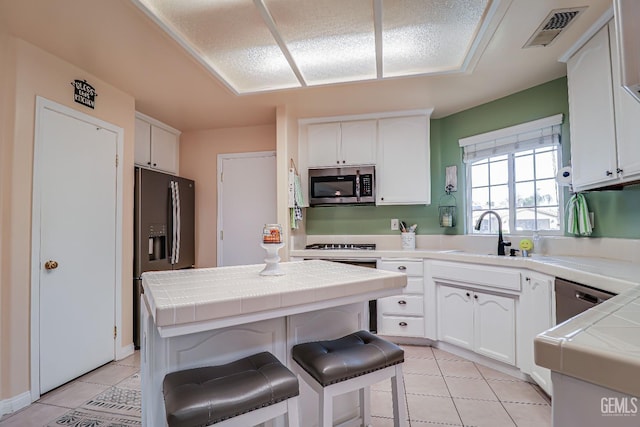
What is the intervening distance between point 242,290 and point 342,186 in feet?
7.60

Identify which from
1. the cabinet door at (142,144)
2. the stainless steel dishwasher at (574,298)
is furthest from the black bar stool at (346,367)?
the cabinet door at (142,144)

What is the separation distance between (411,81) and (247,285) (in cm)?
222

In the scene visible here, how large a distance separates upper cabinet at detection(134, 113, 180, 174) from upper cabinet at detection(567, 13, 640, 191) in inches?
155

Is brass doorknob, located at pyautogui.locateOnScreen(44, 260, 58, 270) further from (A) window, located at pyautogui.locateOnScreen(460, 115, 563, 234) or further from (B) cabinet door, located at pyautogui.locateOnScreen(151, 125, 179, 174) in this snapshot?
(A) window, located at pyautogui.locateOnScreen(460, 115, 563, 234)

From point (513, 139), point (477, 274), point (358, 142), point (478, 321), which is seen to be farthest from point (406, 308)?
point (513, 139)

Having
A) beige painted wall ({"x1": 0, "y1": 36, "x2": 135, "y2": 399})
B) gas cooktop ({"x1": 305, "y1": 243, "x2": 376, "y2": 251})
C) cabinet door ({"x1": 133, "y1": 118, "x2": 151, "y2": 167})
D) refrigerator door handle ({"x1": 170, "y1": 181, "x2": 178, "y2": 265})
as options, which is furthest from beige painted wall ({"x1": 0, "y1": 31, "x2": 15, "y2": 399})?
gas cooktop ({"x1": 305, "y1": 243, "x2": 376, "y2": 251})

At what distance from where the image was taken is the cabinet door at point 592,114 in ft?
6.03

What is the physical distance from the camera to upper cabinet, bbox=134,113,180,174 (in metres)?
3.28

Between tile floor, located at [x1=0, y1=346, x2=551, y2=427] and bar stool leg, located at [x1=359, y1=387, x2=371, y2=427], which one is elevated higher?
bar stool leg, located at [x1=359, y1=387, x2=371, y2=427]

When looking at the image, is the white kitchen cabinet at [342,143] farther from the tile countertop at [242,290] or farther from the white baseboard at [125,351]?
the white baseboard at [125,351]

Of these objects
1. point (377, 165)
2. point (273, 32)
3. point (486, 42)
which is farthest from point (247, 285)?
point (377, 165)

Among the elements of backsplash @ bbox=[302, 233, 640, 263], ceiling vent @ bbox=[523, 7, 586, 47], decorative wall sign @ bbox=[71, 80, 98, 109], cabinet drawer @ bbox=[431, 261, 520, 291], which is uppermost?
ceiling vent @ bbox=[523, 7, 586, 47]

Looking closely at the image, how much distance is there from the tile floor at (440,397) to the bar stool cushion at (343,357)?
2.59ft

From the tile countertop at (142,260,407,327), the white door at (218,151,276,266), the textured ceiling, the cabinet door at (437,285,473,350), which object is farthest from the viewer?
the white door at (218,151,276,266)
